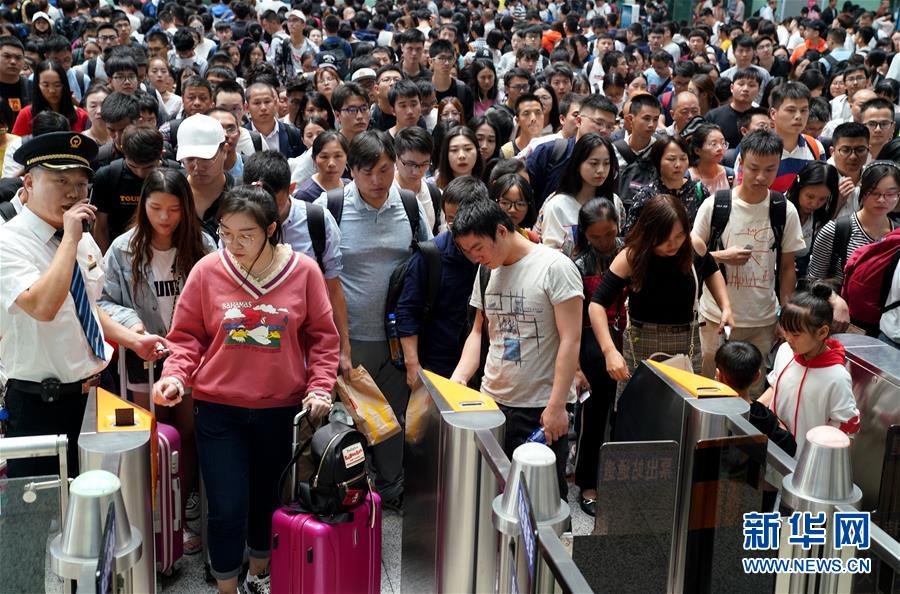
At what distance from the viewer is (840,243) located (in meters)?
5.51

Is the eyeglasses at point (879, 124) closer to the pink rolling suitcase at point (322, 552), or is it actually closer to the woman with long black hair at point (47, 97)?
the pink rolling suitcase at point (322, 552)

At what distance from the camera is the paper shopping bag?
172 inches

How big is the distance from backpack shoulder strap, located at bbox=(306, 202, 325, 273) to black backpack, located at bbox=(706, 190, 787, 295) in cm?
220

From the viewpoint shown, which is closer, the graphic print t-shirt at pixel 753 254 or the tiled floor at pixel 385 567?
the tiled floor at pixel 385 567

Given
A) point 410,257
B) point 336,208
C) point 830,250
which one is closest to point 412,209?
point 410,257

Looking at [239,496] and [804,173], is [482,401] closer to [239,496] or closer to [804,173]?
[239,496]

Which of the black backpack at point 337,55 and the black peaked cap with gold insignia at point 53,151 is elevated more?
the black backpack at point 337,55

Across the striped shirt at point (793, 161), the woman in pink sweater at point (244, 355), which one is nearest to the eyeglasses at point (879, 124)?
the striped shirt at point (793, 161)

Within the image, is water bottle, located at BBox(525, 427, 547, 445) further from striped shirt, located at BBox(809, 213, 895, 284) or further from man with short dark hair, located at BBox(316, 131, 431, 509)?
striped shirt, located at BBox(809, 213, 895, 284)

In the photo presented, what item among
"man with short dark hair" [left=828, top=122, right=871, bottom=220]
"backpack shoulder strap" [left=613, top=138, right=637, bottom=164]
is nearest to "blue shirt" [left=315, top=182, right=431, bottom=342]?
"backpack shoulder strap" [left=613, top=138, right=637, bottom=164]

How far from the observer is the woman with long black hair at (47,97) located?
7.29 meters

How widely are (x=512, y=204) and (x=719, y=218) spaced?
4.17 feet

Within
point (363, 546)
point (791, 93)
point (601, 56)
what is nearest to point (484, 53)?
point (601, 56)

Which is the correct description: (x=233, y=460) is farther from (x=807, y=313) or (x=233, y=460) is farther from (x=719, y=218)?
(x=719, y=218)
